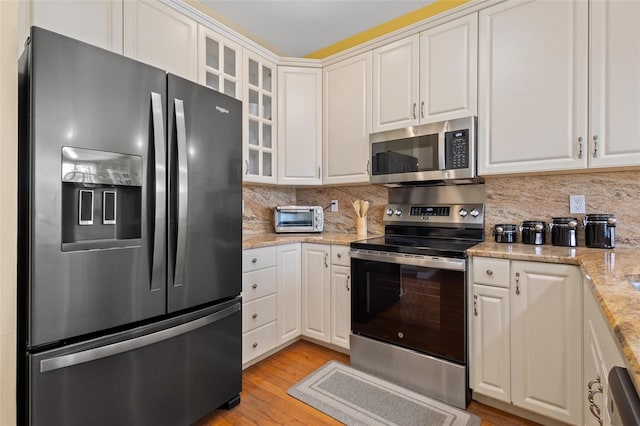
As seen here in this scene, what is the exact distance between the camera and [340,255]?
237 cm

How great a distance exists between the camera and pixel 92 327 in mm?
1211

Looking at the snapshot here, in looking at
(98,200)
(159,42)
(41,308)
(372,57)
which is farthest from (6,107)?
(372,57)

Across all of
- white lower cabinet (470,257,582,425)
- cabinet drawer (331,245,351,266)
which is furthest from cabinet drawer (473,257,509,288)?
cabinet drawer (331,245,351,266)

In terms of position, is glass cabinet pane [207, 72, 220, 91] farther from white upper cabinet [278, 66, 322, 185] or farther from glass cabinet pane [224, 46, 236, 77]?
white upper cabinet [278, 66, 322, 185]

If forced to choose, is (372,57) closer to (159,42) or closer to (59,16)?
(159,42)

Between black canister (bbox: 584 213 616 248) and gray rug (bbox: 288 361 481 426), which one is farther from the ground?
black canister (bbox: 584 213 616 248)

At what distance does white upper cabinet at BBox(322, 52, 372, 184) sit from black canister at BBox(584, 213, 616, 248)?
4.76 ft

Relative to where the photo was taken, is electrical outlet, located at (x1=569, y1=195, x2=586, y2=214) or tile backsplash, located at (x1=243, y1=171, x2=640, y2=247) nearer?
tile backsplash, located at (x1=243, y1=171, x2=640, y2=247)

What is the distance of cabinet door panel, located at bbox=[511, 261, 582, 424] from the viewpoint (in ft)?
4.93

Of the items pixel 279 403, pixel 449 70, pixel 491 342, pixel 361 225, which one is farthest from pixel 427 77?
pixel 279 403

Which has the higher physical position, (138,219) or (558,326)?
(138,219)

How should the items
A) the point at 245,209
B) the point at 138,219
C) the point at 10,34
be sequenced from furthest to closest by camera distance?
1. the point at 245,209
2. the point at 138,219
3. the point at 10,34

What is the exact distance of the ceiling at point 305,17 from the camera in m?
2.43

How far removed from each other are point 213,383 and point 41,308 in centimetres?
90
